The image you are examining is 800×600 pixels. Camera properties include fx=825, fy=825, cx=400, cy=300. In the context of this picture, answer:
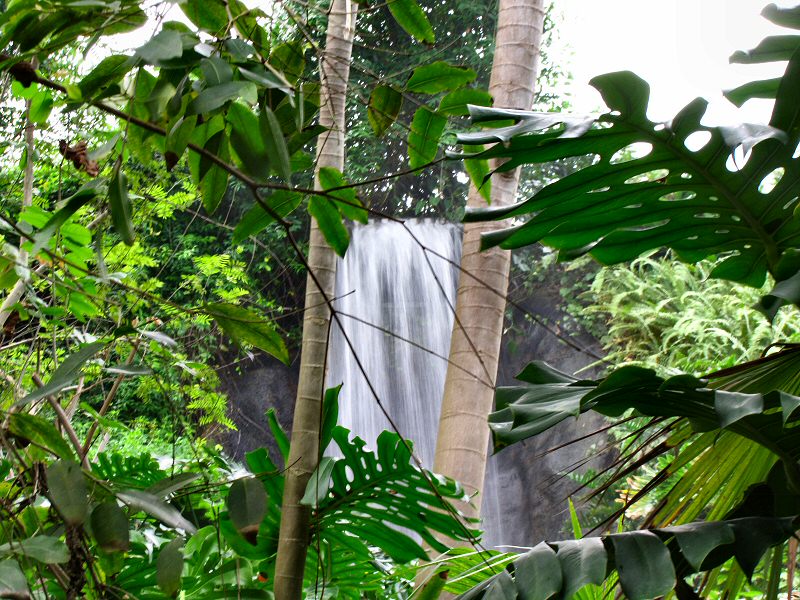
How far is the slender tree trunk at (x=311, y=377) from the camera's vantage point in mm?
1085

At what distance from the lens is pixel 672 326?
6879 mm

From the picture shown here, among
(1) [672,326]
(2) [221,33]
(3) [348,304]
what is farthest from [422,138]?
(3) [348,304]

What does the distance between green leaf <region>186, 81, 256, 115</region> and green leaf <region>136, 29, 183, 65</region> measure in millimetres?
32

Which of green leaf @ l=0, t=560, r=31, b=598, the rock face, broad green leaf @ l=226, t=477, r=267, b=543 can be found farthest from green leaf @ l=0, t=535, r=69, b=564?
the rock face

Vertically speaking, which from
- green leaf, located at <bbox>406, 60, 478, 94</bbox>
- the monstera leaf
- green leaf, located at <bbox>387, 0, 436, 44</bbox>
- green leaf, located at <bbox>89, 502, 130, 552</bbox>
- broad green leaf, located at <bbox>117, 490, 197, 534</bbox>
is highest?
green leaf, located at <bbox>387, 0, 436, 44</bbox>

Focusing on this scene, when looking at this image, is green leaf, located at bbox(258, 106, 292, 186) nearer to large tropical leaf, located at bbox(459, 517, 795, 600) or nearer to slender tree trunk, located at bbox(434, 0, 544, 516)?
large tropical leaf, located at bbox(459, 517, 795, 600)

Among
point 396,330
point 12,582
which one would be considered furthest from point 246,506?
point 396,330

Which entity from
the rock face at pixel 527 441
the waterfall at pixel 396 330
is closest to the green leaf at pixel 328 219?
the rock face at pixel 527 441

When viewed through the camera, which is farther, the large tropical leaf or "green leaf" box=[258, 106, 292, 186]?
the large tropical leaf

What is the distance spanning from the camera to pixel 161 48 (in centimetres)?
57

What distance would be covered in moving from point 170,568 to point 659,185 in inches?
28.7

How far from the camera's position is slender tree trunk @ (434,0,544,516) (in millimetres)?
2322

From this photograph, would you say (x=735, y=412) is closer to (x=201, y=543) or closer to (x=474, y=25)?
(x=201, y=543)

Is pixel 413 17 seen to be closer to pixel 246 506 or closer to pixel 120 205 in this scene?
pixel 120 205
